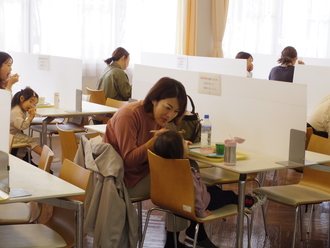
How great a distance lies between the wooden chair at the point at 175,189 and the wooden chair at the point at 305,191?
379 mm

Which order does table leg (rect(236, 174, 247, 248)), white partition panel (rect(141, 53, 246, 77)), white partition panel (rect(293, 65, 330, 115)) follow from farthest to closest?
white partition panel (rect(141, 53, 246, 77)), white partition panel (rect(293, 65, 330, 115)), table leg (rect(236, 174, 247, 248))

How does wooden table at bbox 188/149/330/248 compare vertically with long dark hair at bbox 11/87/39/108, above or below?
below

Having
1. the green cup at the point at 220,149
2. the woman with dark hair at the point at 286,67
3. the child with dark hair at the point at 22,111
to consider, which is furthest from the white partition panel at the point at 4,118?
the woman with dark hair at the point at 286,67

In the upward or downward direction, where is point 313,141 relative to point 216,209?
upward

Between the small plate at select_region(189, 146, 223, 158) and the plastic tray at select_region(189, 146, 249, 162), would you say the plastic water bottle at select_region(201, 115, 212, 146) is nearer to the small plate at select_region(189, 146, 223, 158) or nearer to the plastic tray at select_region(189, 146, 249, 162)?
the small plate at select_region(189, 146, 223, 158)

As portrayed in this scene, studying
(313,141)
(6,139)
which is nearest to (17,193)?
(6,139)

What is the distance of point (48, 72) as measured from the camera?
193 inches

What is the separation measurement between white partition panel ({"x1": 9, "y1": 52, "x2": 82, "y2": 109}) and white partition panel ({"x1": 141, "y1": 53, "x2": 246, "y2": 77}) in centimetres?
160

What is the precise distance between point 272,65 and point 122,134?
421 centimetres

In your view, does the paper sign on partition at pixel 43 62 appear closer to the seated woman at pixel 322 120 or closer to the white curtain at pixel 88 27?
the white curtain at pixel 88 27

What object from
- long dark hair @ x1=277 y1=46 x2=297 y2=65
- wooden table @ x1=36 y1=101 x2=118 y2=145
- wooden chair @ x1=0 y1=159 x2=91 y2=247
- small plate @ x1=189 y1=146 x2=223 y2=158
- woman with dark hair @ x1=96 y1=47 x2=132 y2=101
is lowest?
wooden chair @ x1=0 y1=159 x2=91 y2=247

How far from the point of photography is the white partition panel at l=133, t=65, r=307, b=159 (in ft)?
9.04

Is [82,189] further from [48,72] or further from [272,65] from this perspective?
[272,65]

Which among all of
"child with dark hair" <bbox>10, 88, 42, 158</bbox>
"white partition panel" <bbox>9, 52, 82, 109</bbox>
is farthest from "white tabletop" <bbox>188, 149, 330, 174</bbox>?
"white partition panel" <bbox>9, 52, 82, 109</bbox>
